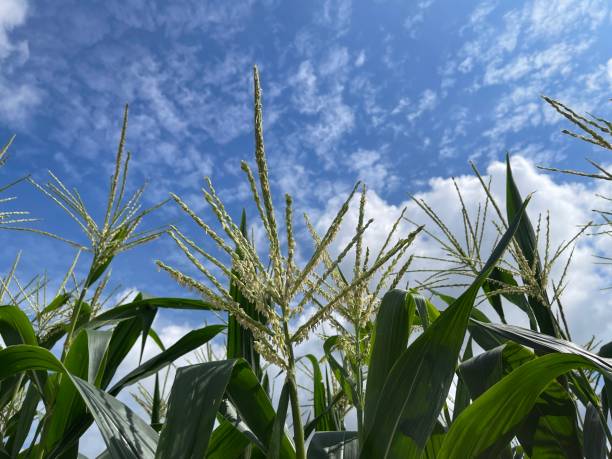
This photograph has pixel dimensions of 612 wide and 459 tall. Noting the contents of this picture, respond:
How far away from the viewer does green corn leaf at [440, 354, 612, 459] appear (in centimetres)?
106

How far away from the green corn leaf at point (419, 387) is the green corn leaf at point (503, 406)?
0.40 ft

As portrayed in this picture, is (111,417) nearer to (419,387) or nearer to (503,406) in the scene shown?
(419,387)

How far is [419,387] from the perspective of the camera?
3.38ft

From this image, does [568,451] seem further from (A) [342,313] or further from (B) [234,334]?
(B) [234,334]

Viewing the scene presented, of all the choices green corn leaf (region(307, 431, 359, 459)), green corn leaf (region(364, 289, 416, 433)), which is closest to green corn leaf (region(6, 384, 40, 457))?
green corn leaf (region(307, 431, 359, 459))

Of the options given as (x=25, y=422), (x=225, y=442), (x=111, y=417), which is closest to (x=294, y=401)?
(x=111, y=417)

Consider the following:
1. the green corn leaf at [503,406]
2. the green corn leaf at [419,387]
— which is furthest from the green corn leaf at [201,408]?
the green corn leaf at [503,406]

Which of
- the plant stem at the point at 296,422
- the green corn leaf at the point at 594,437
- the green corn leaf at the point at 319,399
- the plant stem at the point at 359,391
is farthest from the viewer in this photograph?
the green corn leaf at the point at 319,399

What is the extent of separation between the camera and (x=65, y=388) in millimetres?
1818

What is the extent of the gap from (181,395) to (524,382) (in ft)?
2.63

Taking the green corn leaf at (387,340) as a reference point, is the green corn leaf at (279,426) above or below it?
below

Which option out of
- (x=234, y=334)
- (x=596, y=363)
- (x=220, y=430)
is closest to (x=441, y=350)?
(x=596, y=363)

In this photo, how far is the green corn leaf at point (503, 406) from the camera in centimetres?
106

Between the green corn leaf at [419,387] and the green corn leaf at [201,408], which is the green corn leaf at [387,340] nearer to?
the green corn leaf at [419,387]
